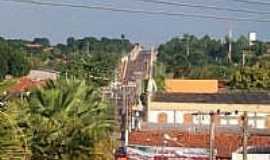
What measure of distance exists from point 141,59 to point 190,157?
80.3 metres

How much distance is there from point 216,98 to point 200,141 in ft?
77.4

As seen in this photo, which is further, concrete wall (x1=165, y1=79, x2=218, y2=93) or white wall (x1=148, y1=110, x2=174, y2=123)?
concrete wall (x1=165, y1=79, x2=218, y2=93)

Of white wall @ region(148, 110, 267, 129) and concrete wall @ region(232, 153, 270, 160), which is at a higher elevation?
concrete wall @ region(232, 153, 270, 160)

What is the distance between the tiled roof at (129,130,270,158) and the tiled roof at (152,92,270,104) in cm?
1975

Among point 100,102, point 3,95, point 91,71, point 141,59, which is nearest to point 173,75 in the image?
point 141,59

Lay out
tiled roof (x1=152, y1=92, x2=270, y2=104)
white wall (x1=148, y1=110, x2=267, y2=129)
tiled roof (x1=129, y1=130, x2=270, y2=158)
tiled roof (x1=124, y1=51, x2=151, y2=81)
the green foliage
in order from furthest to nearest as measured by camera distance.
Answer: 1. tiled roof (x1=124, y1=51, x2=151, y2=81)
2. the green foliage
3. tiled roof (x1=152, y1=92, x2=270, y2=104)
4. white wall (x1=148, y1=110, x2=267, y2=129)
5. tiled roof (x1=129, y1=130, x2=270, y2=158)

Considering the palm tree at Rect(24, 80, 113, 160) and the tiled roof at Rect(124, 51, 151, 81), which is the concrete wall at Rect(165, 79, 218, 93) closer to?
the tiled roof at Rect(124, 51, 151, 81)

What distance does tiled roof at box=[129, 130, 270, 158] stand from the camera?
129 ft

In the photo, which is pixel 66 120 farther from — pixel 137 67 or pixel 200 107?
pixel 137 67

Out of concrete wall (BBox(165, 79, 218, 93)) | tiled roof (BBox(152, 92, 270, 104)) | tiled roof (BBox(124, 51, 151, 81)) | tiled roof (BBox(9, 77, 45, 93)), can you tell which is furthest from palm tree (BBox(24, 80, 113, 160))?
tiled roof (BBox(124, 51, 151, 81))

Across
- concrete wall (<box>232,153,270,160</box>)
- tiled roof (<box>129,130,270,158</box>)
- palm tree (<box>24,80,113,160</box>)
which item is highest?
palm tree (<box>24,80,113,160</box>)

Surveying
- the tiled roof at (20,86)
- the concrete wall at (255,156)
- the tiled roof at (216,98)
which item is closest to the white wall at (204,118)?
the tiled roof at (216,98)

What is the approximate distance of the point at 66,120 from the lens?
19.7 m

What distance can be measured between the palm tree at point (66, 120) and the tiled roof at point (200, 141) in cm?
1680
